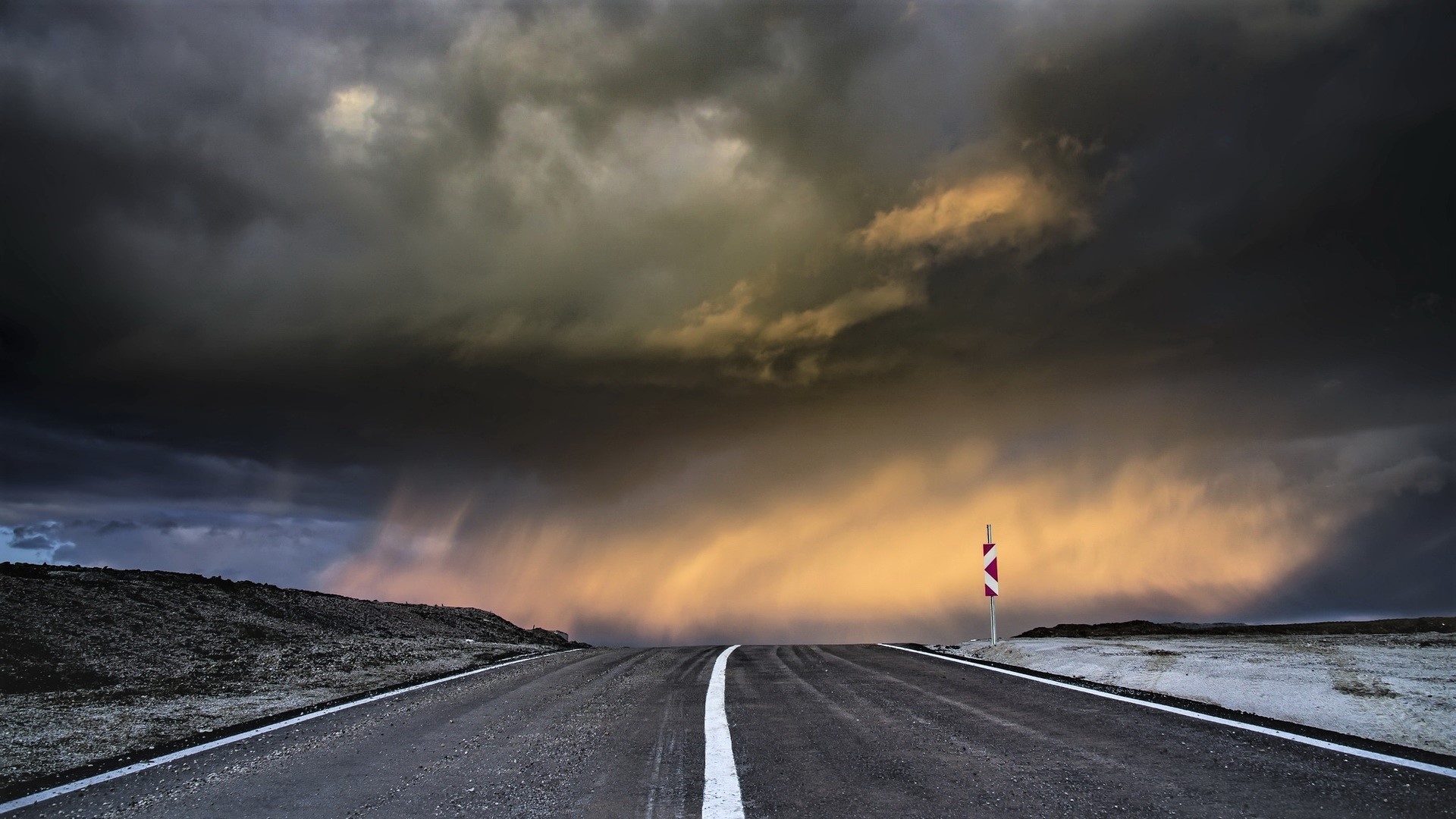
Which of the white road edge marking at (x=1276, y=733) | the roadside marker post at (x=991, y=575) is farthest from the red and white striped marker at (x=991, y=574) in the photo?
the white road edge marking at (x=1276, y=733)

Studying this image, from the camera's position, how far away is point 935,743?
19.2 ft

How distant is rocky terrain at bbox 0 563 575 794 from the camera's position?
23.7 ft

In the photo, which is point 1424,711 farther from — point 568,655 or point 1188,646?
point 568,655

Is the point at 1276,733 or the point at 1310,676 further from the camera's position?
the point at 1310,676

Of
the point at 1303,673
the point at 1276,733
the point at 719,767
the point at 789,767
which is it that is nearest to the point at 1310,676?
the point at 1303,673

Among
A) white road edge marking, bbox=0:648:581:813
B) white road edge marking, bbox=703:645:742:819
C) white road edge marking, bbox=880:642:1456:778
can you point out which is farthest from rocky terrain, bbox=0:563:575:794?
white road edge marking, bbox=880:642:1456:778

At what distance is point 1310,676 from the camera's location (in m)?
8.21

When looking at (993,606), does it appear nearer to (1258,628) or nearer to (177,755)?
(1258,628)

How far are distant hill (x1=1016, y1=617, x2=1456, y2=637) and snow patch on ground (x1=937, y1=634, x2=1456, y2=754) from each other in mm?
3891

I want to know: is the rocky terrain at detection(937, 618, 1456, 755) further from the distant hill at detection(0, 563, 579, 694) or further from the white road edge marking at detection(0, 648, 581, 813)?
the distant hill at detection(0, 563, 579, 694)

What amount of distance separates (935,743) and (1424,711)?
4.24 metres

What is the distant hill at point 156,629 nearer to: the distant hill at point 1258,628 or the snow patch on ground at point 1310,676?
the snow patch on ground at point 1310,676

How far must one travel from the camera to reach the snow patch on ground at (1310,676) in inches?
248

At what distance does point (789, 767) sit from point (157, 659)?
41.8 feet
